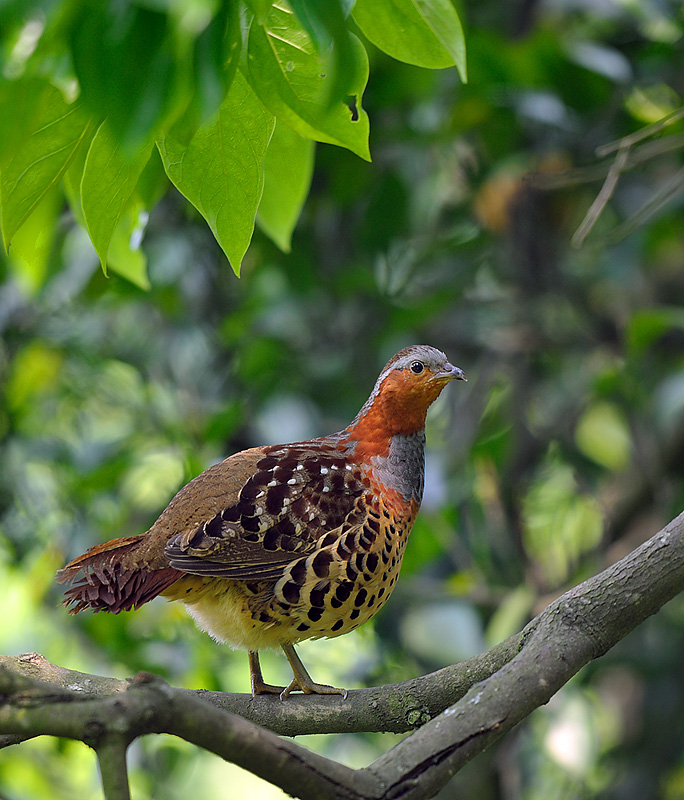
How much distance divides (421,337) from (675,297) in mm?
1615

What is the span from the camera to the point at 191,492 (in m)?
2.08

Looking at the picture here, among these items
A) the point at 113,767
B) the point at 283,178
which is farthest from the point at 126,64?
the point at 113,767

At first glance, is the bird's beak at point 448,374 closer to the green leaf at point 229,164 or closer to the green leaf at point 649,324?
the green leaf at point 229,164

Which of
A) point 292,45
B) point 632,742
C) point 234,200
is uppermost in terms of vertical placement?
point 292,45

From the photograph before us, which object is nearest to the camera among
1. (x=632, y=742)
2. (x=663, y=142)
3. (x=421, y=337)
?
(x=663, y=142)

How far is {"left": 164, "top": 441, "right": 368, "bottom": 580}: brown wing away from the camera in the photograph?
1975 mm

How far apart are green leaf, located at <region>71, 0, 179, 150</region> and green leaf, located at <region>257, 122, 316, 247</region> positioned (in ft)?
2.12

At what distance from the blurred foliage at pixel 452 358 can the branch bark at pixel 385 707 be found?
5.16 ft

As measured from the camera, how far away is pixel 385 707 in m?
1.87

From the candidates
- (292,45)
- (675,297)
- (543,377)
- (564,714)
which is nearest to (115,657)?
(564,714)

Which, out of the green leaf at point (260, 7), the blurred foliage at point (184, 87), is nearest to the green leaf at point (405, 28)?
the blurred foliage at point (184, 87)

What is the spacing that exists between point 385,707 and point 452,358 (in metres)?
2.97

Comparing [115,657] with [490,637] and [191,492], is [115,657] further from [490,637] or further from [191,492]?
[191,492]

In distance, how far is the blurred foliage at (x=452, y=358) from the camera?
148 inches
